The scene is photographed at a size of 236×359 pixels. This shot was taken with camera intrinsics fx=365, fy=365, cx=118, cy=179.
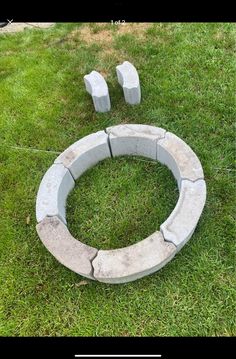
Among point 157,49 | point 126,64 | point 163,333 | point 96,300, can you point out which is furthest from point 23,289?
point 157,49

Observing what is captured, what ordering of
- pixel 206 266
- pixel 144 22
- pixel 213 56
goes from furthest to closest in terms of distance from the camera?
pixel 144 22 < pixel 213 56 < pixel 206 266

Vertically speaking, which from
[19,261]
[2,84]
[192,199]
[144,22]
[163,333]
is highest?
[144,22]

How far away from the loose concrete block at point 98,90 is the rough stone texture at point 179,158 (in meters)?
0.94

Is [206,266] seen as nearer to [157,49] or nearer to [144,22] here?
[157,49]

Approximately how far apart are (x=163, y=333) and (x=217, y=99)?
265cm

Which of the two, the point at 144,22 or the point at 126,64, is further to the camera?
the point at 144,22

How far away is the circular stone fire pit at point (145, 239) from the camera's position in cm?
293

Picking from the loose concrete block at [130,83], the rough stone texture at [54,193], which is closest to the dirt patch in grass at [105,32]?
the loose concrete block at [130,83]

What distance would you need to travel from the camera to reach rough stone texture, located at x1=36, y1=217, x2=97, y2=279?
296cm

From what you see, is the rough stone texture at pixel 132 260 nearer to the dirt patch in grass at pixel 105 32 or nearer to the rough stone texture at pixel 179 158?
the rough stone texture at pixel 179 158

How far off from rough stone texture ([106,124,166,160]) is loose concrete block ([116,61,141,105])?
590 millimetres

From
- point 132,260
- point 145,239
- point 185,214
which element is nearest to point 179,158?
point 185,214

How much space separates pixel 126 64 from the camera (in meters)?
4.40

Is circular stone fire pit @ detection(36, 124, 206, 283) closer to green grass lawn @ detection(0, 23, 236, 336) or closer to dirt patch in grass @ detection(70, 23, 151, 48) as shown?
green grass lawn @ detection(0, 23, 236, 336)
